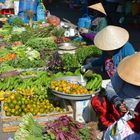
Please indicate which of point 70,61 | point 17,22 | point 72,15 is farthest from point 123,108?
point 72,15

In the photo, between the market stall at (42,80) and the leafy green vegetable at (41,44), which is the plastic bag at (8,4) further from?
the leafy green vegetable at (41,44)

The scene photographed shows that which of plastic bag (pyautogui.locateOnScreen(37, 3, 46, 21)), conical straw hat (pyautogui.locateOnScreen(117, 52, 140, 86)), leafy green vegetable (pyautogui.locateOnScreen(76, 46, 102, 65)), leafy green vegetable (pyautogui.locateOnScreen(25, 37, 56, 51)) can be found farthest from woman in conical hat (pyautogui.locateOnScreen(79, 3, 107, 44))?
conical straw hat (pyautogui.locateOnScreen(117, 52, 140, 86))

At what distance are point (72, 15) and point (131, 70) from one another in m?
13.9

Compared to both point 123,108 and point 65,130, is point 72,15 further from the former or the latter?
point 123,108

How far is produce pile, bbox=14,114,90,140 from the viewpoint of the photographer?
462 cm

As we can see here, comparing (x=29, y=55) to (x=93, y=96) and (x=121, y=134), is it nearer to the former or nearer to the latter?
(x=93, y=96)

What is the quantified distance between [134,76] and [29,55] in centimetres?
533

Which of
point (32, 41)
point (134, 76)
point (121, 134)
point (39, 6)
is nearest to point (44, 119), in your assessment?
point (121, 134)

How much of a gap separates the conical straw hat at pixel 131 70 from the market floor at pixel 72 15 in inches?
288

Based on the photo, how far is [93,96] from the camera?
18.5ft

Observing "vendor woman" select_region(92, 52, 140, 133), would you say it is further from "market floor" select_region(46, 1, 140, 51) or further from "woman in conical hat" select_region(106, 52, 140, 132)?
"market floor" select_region(46, 1, 140, 51)

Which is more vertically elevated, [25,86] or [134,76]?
[134,76]

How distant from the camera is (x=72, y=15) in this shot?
677 inches

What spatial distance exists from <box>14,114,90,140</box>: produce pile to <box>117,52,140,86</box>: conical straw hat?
137 centimetres
